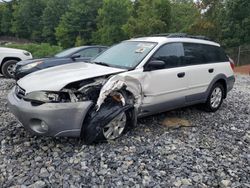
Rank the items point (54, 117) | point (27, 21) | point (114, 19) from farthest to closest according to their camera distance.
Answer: point (27, 21), point (114, 19), point (54, 117)

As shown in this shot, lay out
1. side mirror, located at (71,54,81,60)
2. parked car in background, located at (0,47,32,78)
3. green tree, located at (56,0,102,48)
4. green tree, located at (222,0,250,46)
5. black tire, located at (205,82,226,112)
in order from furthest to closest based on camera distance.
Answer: green tree, located at (56,0,102,48) → green tree, located at (222,0,250,46) → parked car in background, located at (0,47,32,78) → side mirror, located at (71,54,81,60) → black tire, located at (205,82,226,112)

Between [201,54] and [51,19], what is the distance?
6273 cm

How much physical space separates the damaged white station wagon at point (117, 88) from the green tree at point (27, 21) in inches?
2568

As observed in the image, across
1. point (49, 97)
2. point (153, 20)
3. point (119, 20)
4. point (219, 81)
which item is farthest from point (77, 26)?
point (49, 97)

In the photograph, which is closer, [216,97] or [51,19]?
[216,97]

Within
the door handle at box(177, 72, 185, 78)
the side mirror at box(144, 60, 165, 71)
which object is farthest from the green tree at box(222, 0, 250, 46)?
the side mirror at box(144, 60, 165, 71)

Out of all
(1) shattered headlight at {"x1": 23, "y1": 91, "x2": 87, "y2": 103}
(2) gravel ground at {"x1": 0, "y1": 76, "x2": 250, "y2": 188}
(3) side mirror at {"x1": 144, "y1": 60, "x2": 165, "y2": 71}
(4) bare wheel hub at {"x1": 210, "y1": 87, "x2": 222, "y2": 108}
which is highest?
(3) side mirror at {"x1": 144, "y1": 60, "x2": 165, "y2": 71}

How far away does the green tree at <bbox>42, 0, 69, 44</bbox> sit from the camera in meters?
64.7

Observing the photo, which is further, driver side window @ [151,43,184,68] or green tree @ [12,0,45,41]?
green tree @ [12,0,45,41]

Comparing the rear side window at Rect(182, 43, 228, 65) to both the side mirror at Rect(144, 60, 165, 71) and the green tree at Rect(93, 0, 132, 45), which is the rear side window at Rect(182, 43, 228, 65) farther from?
the green tree at Rect(93, 0, 132, 45)

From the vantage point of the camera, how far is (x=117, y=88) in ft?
15.1

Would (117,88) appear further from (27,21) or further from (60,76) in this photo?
(27,21)

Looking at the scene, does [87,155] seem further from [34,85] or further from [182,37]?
[182,37]

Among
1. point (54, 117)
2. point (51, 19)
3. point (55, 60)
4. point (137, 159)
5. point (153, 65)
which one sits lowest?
point (137, 159)
